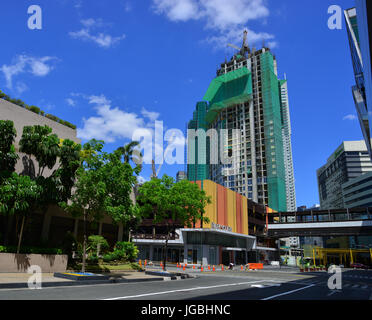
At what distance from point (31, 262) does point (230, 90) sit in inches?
5097

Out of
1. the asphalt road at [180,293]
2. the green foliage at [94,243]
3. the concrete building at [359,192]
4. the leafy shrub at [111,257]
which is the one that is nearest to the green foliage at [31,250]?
the green foliage at [94,243]

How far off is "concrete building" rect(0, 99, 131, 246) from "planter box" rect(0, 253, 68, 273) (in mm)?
1746

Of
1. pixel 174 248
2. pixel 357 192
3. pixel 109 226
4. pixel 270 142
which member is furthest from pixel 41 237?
pixel 357 192

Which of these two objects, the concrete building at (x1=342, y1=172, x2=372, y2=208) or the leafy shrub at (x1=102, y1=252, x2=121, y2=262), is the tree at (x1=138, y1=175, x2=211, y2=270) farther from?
the concrete building at (x1=342, y1=172, x2=372, y2=208)

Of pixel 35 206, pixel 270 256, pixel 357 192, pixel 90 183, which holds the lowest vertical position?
pixel 270 256

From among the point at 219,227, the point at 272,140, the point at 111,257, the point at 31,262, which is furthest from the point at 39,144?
the point at 272,140

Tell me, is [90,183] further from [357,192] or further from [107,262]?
[357,192]

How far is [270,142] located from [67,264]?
113485 millimetres

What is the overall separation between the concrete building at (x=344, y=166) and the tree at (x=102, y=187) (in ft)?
521

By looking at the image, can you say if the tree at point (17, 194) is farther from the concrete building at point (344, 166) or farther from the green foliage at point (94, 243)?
the concrete building at point (344, 166)

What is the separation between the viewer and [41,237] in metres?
23.5

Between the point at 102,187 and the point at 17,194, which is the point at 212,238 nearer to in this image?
the point at 102,187

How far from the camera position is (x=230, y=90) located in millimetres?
138625
